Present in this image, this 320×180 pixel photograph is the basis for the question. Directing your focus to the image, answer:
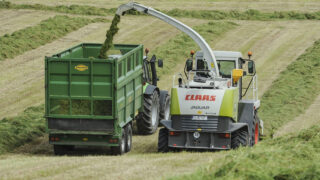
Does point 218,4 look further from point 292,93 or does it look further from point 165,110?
point 165,110

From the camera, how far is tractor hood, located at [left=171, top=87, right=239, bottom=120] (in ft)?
63.1

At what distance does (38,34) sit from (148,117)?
16302 mm

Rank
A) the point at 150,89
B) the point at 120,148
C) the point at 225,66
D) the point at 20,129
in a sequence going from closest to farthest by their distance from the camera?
the point at 120,148 < the point at 225,66 < the point at 20,129 < the point at 150,89

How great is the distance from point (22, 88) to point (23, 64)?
12.8 feet

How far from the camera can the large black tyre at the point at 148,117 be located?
2270 centimetres

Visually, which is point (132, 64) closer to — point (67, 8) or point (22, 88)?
point (22, 88)

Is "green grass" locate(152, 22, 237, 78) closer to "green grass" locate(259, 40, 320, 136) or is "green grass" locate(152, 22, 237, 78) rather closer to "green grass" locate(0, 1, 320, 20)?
"green grass" locate(0, 1, 320, 20)

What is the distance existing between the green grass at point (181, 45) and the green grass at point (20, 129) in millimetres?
9611

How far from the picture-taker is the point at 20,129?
21.8 metres

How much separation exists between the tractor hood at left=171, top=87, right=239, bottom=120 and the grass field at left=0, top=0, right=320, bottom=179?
3.57 ft

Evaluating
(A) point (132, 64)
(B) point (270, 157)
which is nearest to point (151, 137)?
(A) point (132, 64)

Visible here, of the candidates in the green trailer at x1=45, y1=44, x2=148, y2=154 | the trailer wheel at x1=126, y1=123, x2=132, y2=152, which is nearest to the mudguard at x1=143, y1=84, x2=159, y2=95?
the trailer wheel at x1=126, y1=123, x2=132, y2=152

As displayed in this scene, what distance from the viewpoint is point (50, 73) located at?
19.1 m

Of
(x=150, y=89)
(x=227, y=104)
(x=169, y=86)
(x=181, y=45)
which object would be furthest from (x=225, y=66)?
(x=181, y=45)
